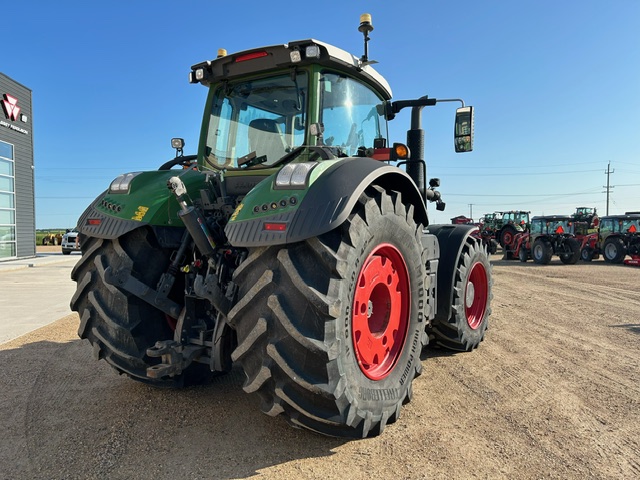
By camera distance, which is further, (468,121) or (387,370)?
(468,121)

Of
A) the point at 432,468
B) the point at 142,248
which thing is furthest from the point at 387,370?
the point at 142,248

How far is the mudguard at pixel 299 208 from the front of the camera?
2.13 metres

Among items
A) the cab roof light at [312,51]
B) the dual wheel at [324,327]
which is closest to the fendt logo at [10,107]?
the cab roof light at [312,51]

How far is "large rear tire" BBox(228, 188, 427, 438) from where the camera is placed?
2.11 metres

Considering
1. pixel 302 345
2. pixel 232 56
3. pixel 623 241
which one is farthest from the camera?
pixel 623 241

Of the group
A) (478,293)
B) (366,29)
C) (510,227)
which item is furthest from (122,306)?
(510,227)

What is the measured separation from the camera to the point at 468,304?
15.1ft

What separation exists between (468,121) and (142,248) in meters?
2.87

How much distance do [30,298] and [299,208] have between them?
8.36 m

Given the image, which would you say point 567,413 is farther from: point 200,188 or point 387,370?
point 200,188

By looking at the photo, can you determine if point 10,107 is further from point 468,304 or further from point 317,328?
point 317,328

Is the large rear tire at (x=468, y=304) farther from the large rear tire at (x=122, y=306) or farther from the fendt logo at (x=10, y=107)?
the fendt logo at (x=10, y=107)

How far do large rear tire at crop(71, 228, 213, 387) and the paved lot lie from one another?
10.0 feet

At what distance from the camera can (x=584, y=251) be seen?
67.5 ft
